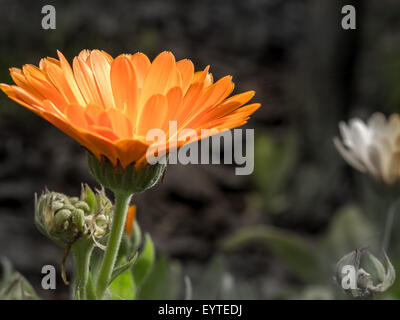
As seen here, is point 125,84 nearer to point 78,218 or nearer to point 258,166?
point 78,218

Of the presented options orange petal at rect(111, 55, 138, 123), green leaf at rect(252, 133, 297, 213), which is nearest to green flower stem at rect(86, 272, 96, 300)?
orange petal at rect(111, 55, 138, 123)

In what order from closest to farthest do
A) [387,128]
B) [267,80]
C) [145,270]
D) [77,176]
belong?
[145,270] → [387,128] → [77,176] → [267,80]

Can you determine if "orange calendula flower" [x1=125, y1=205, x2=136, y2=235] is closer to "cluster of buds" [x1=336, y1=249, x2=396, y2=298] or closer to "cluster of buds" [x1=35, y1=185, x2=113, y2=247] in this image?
"cluster of buds" [x1=35, y1=185, x2=113, y2=247]

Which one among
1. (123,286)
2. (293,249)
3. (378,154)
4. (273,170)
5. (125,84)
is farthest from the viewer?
(273,170)

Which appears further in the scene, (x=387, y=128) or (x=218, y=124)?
(x=387, y=128)

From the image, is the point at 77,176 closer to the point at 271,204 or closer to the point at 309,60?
the point at 271,204

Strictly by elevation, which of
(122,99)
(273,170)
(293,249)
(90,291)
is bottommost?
(90,291)

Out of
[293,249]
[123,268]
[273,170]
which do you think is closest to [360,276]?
[123,268]
